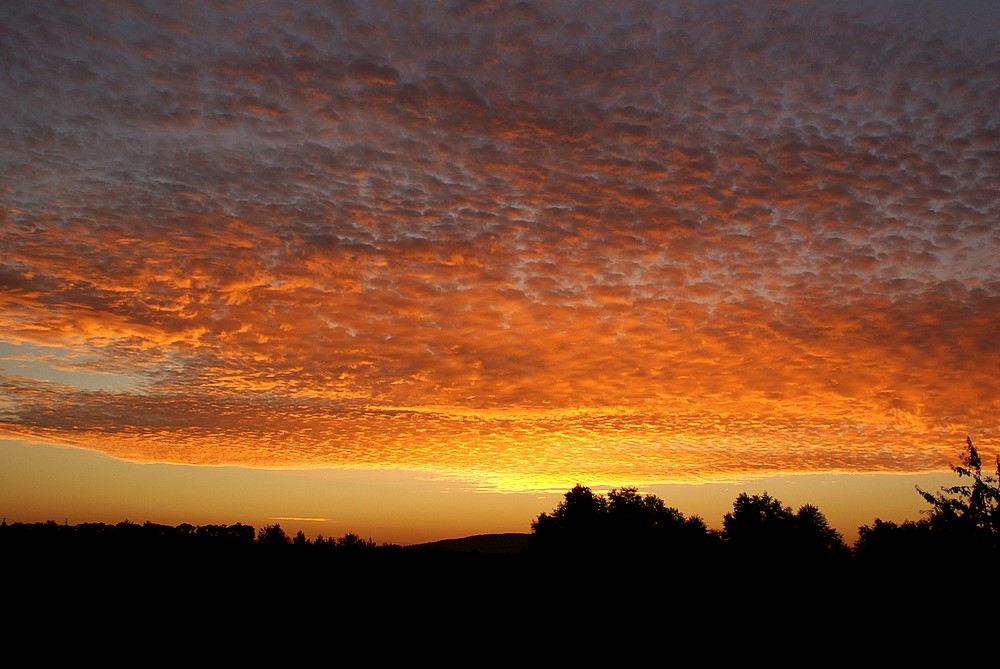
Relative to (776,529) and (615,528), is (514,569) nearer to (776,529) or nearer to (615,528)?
(615,528)

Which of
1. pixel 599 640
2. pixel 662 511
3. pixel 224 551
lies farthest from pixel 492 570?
pixel 662 511

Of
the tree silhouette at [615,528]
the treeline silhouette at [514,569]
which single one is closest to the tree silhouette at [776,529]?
the tree silhouette at [615,528]

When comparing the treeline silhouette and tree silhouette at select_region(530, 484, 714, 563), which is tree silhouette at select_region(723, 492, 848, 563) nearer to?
tree silhouette at select_region(530, 484, 714, 563)

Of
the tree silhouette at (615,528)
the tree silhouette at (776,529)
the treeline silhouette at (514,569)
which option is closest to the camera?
the treeline silhouette at (514,569)

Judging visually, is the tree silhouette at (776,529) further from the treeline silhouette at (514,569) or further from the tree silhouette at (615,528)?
the treeline silhouette at (514,569)

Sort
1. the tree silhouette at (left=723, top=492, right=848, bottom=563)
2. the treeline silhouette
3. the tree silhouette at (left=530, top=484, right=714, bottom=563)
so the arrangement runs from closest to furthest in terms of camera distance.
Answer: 1. the treeline silhouette
2. the tree silhouette at (left=530, top=484, right=714, bottom=563)
3. the tree silhouette at (left=723, top=492, right=848, bottom=563)

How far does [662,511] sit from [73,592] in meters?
98.4

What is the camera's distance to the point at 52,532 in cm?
5384

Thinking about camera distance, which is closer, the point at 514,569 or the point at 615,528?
the point at 514,569

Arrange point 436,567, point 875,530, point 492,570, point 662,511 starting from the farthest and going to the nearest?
point 662,511
point 875,530
point 492,570
point 436,567

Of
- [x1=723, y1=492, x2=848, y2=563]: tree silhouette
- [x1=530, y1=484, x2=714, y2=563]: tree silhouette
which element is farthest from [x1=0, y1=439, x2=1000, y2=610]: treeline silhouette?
[x1=723, y1=492, x2=848, y2=563]: tree silhouette

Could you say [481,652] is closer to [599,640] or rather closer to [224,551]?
[599,640]

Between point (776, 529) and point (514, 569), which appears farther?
point (776, 529)

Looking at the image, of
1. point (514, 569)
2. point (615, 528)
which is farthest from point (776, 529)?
point (514, 569)
